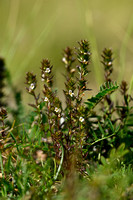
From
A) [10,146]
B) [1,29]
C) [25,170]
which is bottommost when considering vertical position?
[25,170]

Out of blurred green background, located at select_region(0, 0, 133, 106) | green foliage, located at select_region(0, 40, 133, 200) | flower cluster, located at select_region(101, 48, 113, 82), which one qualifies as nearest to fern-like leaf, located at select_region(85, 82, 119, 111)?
green foliage, located at select_region(0, 40, 133, 200)

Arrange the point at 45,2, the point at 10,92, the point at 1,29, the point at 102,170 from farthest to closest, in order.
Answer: the point at 45,2 < the point at 1,29 < the point at 10,92 < the point at 102,170

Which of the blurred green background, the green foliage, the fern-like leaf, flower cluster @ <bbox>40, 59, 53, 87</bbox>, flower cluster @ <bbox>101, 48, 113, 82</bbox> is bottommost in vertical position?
the green foliage

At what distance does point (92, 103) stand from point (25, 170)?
508 mm

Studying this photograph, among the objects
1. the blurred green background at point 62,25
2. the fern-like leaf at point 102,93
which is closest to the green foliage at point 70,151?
the fern-like leaf at point 102,93

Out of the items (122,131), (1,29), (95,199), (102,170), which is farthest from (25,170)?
(1,29)

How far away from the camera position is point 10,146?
154 cm

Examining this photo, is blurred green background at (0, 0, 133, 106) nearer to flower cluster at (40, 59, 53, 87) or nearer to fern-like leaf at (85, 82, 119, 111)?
fern-like leaf at (85, 82, 119, 111)

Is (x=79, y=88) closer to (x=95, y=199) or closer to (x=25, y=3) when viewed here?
(x=95, y=199)

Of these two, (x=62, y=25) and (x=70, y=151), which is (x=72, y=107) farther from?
(x=62, y=25)

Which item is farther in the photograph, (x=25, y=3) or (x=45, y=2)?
(x=25, y=3)

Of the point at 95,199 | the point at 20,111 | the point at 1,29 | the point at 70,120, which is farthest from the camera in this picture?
the point at 1,29

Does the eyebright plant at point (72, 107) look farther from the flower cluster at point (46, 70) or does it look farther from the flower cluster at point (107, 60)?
the flower cluster at point (107, 60)

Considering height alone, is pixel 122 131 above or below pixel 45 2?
below
